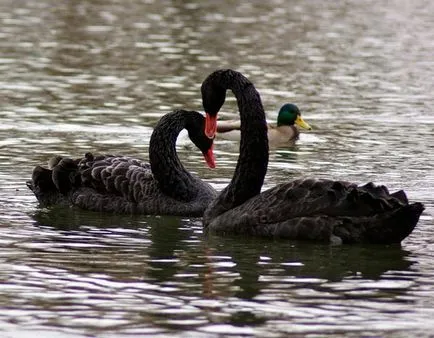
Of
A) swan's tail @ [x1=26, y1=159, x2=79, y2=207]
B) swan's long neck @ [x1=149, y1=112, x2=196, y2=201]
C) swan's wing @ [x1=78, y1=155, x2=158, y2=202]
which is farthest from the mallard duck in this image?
swan's long neck @ [x1=149, y1=112, x2=196, y2=201]

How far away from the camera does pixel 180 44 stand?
1139 inches

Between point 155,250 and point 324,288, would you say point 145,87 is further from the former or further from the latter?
point 324,288

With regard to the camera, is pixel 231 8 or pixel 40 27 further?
pixel 231 8

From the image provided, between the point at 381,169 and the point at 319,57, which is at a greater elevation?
the point at 319,57

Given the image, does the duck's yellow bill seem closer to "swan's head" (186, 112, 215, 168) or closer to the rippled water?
the rippled water

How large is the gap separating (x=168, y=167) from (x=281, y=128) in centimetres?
593

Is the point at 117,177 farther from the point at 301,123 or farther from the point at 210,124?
the point at 301,123

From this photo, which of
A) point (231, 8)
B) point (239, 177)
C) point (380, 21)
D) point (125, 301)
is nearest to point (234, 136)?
point (239, 177)

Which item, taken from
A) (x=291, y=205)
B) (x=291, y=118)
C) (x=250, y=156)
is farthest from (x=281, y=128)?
(x=291, y=205)

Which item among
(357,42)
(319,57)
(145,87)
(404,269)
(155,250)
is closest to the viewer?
(404,269)

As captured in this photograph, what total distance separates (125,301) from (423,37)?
23.2 metres

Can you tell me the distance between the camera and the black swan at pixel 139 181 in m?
12.8

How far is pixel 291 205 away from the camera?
11.2 m

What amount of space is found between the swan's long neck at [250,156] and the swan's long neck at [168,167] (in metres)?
0.97
